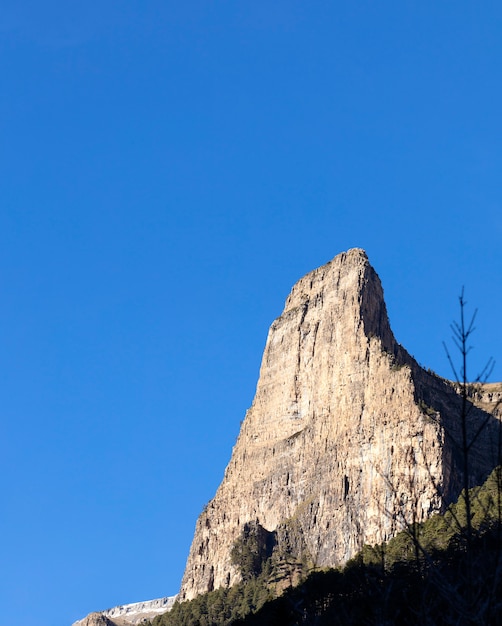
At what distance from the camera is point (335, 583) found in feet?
328

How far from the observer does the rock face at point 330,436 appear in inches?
6132

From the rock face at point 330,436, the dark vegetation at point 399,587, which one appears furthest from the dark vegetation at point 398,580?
the rock face at point 330,436

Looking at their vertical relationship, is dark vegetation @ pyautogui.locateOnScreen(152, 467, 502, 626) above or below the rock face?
below

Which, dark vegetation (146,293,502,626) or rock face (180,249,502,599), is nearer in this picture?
dark vegetation (146,293,502,626)

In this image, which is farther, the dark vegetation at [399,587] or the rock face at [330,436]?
the rock face at [330,436]

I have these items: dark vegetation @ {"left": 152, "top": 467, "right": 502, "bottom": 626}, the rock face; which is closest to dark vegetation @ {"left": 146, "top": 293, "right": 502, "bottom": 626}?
dark vegetation @ {"left": 152, "top": 467, "right": 502, "bottom": 626}

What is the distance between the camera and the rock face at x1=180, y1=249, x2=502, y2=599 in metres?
156

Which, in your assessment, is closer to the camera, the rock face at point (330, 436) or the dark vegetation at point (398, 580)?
the dark vegetation at point (398, 580)

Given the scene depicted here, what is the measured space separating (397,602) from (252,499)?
4593 inches

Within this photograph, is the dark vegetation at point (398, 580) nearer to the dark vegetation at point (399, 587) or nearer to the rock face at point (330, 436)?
the dark vegetation at point (399, 587)

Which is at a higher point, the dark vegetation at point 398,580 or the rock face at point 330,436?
the rock face at point 330,436

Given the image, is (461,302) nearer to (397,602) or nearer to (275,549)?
(397,602)

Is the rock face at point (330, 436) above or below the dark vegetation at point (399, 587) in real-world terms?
above

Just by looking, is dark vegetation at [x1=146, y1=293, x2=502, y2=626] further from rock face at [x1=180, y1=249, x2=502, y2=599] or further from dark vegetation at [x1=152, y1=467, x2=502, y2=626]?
rock face at [x1=180, y1=249, x2=502, y2=599]
